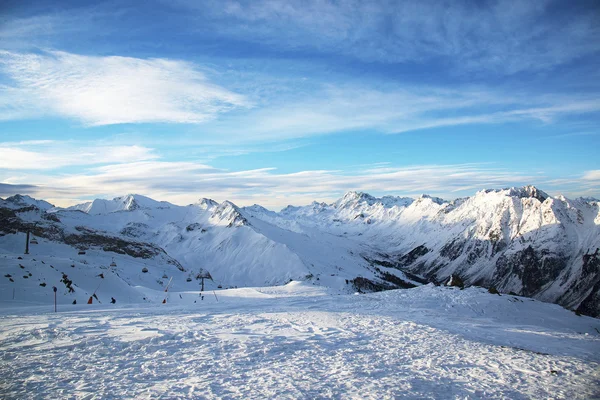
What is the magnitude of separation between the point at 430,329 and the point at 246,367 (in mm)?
10089

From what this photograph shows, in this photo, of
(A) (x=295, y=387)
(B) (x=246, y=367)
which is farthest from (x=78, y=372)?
(A) (x=295, y=387)

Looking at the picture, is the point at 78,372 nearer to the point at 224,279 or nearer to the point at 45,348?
the point at 45,348

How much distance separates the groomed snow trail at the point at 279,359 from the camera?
1006 centimetres

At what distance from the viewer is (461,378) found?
11.1 meters

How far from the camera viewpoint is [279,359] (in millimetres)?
12570

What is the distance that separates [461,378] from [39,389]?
12060mm

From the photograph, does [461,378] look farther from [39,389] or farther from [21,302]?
[21,302]

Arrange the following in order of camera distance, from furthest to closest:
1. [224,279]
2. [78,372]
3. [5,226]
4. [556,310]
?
1. [224,279]
2. [5,226]
3. [556,310]
4. [78,372]

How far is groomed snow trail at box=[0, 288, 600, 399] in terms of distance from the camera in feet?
33.0

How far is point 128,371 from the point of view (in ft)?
36.6

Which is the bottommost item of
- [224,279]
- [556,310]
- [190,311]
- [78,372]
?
[224,279]

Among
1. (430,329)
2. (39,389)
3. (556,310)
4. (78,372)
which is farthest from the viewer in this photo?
(556,310)

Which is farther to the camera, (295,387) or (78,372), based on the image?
(78,372)

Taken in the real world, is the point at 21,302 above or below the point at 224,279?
above
